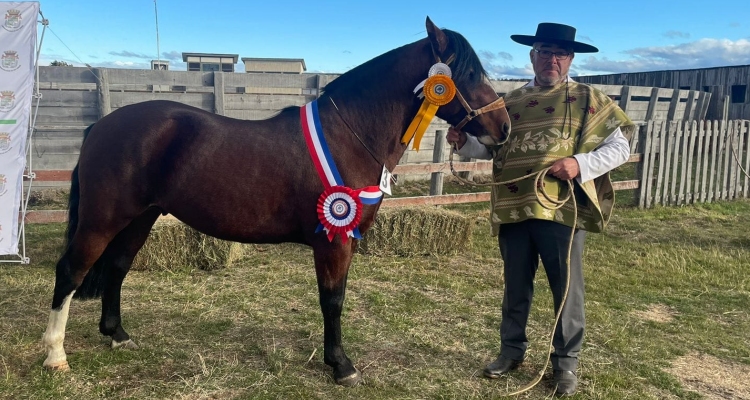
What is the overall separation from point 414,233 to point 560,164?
3.52m

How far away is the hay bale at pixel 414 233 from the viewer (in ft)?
20.4

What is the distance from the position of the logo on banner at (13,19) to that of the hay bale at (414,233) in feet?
13.6

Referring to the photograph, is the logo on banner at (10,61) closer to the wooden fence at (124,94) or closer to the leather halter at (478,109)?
the wooden fence at (124,94)

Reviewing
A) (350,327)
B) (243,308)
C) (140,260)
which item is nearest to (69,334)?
(243,308)

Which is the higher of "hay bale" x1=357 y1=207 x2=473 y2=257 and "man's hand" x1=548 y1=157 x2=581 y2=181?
"man's hand" x1=548 y1=157 x2=581 y2=181

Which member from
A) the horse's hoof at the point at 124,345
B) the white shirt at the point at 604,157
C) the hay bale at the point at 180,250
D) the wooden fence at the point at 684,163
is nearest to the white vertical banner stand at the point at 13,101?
the hay bale at the point at 180,250

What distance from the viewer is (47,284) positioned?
187 inches

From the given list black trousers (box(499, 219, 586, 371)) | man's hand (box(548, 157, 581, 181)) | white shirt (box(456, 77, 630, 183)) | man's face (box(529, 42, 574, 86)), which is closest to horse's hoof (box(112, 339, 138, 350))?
black trousers (box(499, 219, 586, 371))

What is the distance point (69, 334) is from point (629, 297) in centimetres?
490

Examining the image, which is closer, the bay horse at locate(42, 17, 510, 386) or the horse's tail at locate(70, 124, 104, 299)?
the bay horse at locate(42, 17, 510, 386)

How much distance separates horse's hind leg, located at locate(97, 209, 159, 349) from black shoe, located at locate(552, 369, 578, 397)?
2851 millimetres

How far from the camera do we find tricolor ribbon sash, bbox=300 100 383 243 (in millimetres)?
2893

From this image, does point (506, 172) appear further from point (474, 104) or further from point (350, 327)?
point (350, 327)

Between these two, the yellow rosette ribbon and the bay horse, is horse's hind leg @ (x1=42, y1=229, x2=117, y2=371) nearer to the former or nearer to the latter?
the bay horse
